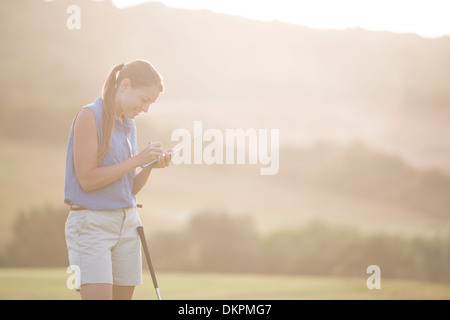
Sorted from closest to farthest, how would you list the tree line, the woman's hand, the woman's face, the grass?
the woman's hand, the woman's face, the grass, the tree line

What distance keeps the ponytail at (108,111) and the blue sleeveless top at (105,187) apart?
15 mm

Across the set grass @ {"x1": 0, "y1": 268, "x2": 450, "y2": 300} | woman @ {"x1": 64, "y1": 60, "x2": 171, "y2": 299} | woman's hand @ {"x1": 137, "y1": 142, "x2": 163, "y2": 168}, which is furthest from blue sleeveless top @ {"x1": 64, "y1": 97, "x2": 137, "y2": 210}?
grass @ {"x1": 0, "y1": 268, "x2": 450, "y2": 300}

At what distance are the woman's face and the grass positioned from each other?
11.3ft

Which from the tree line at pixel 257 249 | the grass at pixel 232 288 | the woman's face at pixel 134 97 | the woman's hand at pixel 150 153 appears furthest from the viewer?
the tree line at pixel 257 249

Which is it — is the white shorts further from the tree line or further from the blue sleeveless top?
the tree line

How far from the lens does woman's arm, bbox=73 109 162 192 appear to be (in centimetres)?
208

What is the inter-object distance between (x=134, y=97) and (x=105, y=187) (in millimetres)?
336

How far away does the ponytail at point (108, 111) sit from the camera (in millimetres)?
2133

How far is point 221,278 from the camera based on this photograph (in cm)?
725

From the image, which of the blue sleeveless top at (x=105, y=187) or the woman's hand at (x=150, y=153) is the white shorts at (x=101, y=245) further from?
→ the woman's hand at (x=150, y=153)

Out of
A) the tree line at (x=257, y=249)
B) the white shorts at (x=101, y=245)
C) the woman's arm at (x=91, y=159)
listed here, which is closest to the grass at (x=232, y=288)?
the tree line at (x=257, y=249)

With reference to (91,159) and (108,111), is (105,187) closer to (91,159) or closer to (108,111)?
(91,159)
